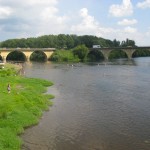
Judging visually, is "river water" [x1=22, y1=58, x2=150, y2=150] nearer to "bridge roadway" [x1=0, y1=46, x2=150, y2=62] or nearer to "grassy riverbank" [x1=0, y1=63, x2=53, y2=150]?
"grassy riverbank" [x1=0, y1=63, x2=53, y2=150]

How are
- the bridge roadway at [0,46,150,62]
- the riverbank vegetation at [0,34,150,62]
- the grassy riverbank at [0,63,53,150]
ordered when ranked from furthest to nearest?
the riverbank vegetation at [0,34,150,62]
the bridge roadway at [0,46,150,62]
the grassy riverbank at [0,63,53,150]

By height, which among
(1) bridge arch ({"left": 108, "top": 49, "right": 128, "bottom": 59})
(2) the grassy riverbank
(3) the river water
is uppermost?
(1) bridge arch ({"left": 108, "top": 49, "right": 128, "bottom": 59})

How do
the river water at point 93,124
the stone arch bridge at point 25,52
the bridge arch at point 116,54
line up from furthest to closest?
the bridge arch at point 116,54 < the stone arch bridge at point 25,52 < the river water at point 93,124

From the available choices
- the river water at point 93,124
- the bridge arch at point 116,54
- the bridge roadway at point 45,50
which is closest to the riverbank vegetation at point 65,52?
the bridge arch at point 116,54

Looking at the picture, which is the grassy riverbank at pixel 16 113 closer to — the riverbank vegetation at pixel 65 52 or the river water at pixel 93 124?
the river water at pixel 93 124

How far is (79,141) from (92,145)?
1.30m

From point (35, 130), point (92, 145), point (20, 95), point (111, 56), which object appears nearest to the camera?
point (92, 145)

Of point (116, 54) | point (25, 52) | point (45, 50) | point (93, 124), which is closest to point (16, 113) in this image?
point (93, 124)

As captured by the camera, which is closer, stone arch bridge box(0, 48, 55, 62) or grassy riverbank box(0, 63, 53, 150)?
grassy riverbank box(0, 63, 53, 150)

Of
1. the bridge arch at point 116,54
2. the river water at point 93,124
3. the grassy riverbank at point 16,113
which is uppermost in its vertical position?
the bridge arch at point 116,54

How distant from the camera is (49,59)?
6280 inches

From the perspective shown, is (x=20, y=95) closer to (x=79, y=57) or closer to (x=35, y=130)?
(x=35, y=130)

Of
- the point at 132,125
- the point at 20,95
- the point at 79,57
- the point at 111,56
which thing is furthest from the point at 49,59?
the point at 132,125

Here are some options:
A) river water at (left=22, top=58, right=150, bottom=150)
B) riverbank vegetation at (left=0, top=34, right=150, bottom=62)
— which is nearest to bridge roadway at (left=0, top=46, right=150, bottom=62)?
riverbank vegetation at (left=0, top=34, right=150, bottom=62)
